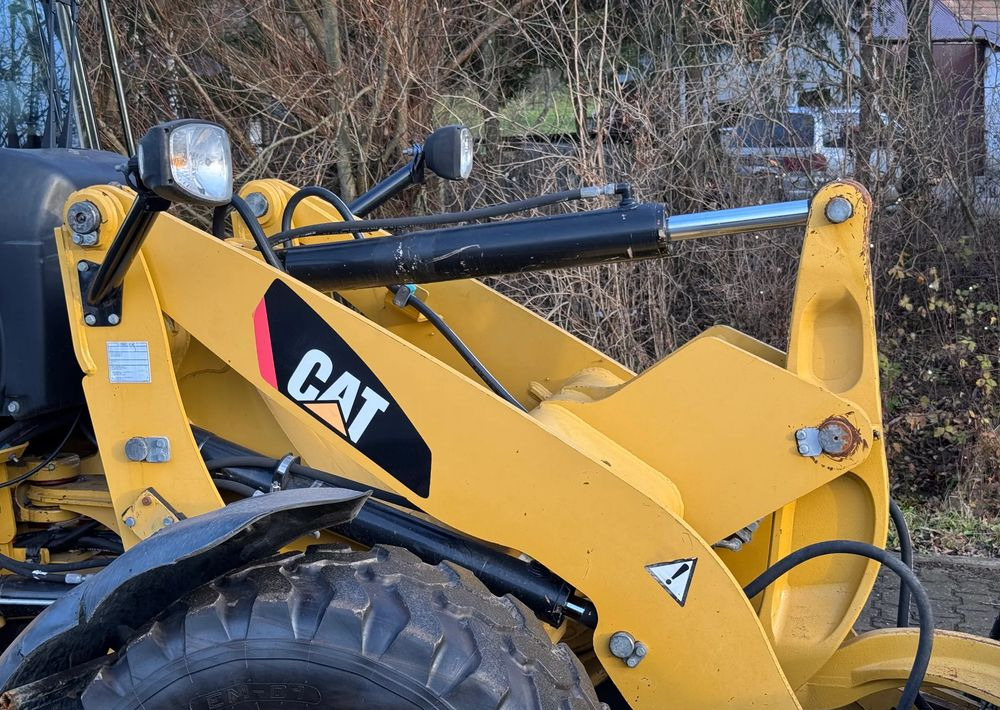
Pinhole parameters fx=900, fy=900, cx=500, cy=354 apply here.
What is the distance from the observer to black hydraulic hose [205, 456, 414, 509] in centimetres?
224

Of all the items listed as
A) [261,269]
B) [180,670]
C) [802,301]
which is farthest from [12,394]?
[802,301]

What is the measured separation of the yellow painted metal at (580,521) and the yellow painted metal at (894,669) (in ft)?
1.17

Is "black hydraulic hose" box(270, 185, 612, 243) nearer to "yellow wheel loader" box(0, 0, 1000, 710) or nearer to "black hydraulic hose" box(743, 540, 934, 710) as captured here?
"yellow wheel loader" box(0, 0, 1000, 710)

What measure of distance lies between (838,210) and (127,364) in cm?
176

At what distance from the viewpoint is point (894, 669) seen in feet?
7.19

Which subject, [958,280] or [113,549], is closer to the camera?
[113,549]

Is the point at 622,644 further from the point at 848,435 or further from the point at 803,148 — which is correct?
the point at 803,148

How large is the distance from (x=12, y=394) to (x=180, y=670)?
1.06 meters

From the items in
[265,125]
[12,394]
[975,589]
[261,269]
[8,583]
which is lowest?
[975,589]

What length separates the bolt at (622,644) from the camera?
201 centimetres

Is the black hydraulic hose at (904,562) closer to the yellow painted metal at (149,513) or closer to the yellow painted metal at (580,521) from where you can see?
the yellow painted metal at (580,521)

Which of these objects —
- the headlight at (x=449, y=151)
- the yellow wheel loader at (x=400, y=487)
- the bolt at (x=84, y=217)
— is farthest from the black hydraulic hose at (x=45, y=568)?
the headlight at (x=449, y=151)

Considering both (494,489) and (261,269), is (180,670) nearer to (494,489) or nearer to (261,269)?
(494,489)

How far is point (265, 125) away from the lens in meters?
6.79
